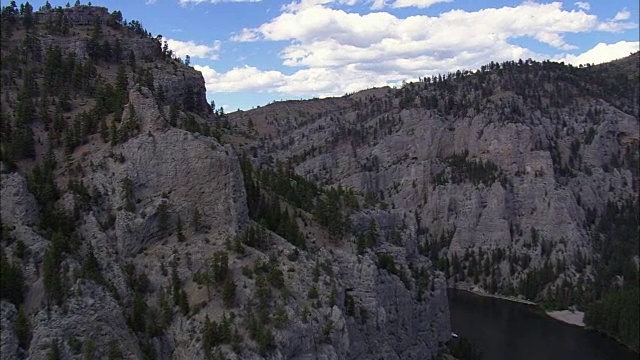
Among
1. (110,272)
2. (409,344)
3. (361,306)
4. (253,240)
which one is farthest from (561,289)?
(110,272)

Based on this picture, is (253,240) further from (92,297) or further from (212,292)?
(92,297)

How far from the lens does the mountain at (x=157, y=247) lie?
166ft

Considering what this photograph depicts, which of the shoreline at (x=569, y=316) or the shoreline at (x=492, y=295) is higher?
the shoreline at (x=569, y=316)

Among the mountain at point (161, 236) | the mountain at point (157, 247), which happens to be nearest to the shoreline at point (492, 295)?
the mountain at point (161, 236)

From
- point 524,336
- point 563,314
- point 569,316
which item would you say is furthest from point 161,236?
point 563,314

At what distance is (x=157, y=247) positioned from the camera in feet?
195

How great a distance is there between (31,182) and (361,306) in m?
35.8

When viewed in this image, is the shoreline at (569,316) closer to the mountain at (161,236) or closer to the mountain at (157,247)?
the mountain at (161,236)

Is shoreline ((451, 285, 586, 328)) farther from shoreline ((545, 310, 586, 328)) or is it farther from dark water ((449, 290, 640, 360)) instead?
dark water ((449, 290, 640, 360))

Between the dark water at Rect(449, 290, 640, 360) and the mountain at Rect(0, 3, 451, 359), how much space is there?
42.9 meters

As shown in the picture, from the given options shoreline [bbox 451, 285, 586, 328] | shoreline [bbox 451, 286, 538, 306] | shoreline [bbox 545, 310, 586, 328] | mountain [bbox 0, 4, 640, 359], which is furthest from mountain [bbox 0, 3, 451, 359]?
shoreline [bbox 451, 286, 538, 306]

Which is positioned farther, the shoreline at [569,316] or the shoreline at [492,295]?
the shoreline at [492,295]

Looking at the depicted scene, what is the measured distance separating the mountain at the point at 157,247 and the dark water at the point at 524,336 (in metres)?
42.9

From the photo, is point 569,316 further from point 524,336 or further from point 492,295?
point 492,295
